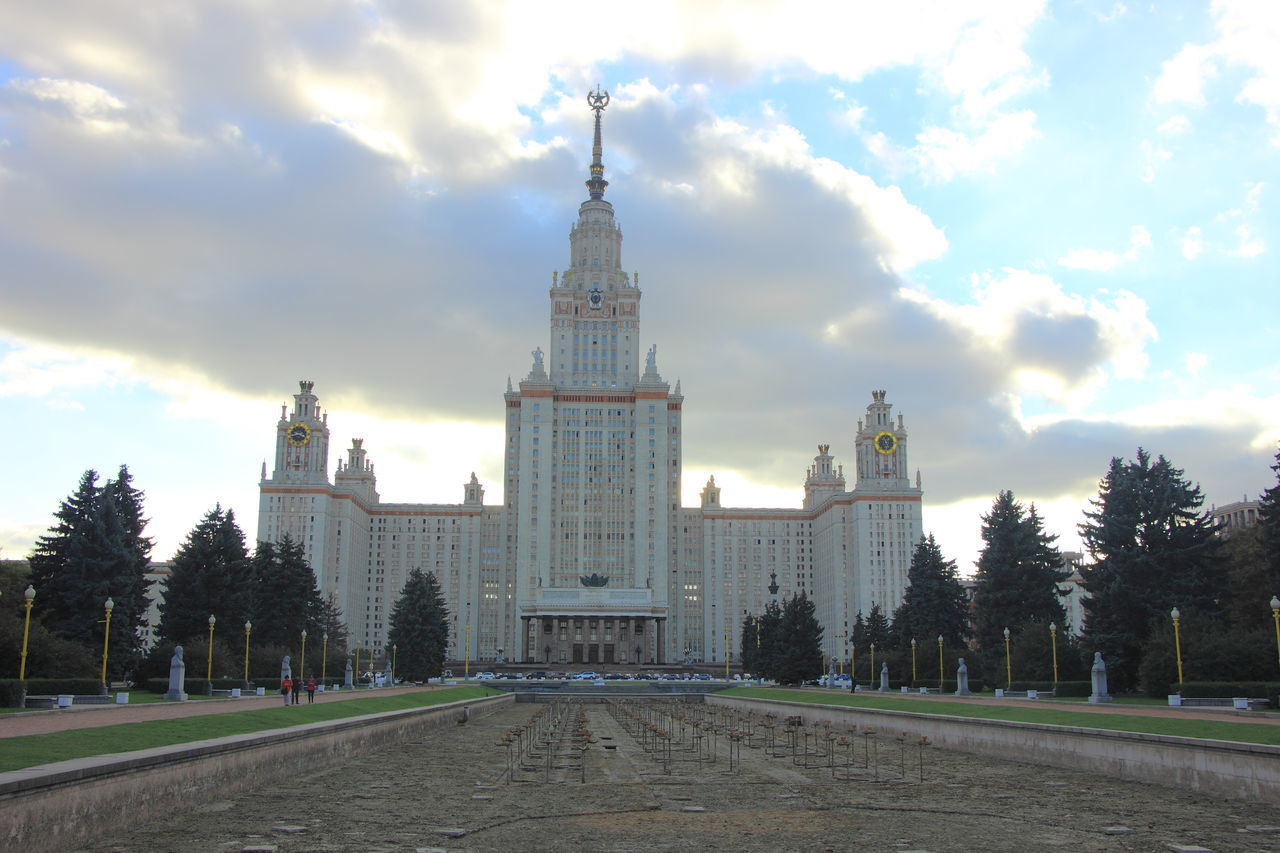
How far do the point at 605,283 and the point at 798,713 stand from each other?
11572 cm

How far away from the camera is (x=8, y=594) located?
60.0 meters

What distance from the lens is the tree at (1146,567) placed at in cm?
5428

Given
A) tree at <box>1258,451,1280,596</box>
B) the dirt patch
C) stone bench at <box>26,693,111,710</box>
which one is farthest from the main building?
the dirt patch

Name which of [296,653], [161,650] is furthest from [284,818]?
[296,653]

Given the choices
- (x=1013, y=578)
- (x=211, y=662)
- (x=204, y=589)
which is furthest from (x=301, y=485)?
(x=1013, y=578)

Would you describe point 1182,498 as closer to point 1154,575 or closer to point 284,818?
point 1154,575

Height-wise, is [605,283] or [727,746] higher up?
[605,283]

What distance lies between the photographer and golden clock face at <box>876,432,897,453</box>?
154m

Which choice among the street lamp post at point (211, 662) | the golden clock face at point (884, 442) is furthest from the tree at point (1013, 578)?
the golden clock face at point (884, 442)

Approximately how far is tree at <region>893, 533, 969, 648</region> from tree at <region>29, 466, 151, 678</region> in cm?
5418

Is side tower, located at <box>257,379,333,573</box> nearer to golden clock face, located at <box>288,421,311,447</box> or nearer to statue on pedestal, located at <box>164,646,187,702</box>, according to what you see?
golden clock face, located at <box>288,421,311,447</box>

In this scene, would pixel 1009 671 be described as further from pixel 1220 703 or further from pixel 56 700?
pixel 56 700

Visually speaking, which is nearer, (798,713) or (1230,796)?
(1230,796)

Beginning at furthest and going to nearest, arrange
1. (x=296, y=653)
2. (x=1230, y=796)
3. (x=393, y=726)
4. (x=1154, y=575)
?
1. (x=296, y=653)
2. (x=1154, y=575)
3. (x=393, y=726)
4. (x=1230, y=796)
